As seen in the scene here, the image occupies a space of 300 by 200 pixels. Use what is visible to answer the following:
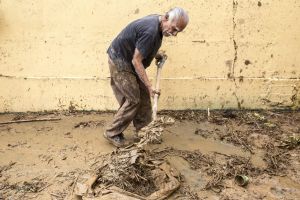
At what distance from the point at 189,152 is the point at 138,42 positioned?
63.4 inches

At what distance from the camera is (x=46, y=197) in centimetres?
381

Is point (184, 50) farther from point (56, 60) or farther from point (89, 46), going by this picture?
point (56, 60)

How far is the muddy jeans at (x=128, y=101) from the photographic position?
180 inches

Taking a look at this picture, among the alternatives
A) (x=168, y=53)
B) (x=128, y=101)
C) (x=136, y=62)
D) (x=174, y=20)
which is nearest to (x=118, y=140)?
(x=128, y=101)

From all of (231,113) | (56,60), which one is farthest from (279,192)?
(56,60)

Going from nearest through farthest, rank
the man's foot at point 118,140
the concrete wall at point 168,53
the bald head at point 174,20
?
the bald head at point 174,20 < the man's foot at point 118,140 < the concrete wall at point 168,53

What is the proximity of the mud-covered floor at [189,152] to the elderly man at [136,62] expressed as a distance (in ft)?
1.37

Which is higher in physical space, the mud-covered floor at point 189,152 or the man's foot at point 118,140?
the man's foot at point 118,140

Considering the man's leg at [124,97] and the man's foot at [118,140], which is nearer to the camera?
the man's leg at [124,97]

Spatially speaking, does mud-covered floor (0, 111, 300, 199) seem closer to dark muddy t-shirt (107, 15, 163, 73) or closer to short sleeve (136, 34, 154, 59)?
dark muddy t-shirt (107, 15, 163, 73)

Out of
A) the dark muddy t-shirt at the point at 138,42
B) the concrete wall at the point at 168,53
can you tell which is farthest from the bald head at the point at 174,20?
the concrete wall at the point at 168,53

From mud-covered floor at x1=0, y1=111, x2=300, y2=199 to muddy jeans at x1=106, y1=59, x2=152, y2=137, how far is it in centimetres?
36

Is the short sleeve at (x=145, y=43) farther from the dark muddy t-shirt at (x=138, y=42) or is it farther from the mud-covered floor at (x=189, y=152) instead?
the mud-covered floor at (x=189, y=152)

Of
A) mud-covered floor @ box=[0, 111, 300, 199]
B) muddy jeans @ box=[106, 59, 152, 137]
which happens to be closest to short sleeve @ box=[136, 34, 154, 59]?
muddy jeans @ box=[106, 59, 152, 137]
